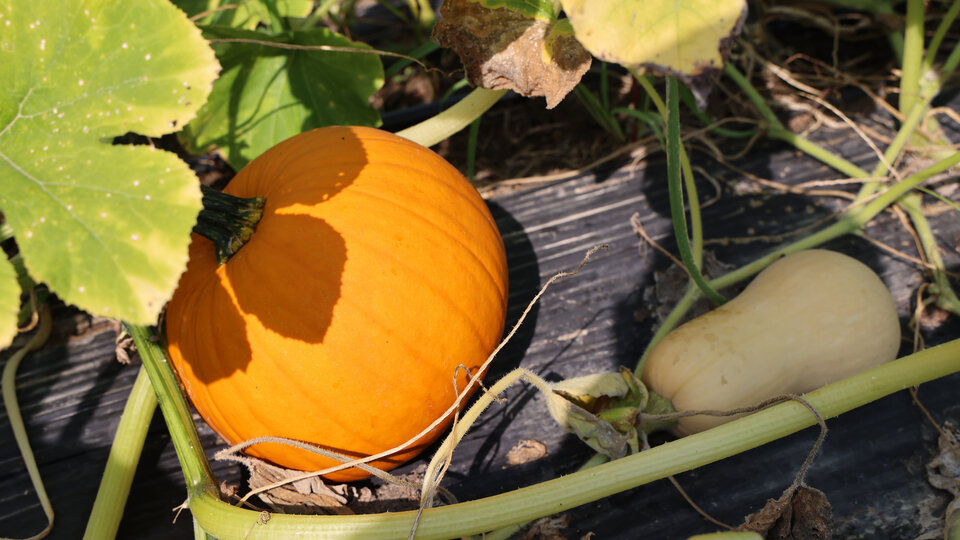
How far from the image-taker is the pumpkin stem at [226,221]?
0.96 m

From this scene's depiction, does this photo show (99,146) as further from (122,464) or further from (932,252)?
(932,252)

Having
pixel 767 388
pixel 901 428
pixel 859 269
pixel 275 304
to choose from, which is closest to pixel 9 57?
pixel 275 304

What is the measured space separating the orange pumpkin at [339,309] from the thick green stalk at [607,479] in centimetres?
14

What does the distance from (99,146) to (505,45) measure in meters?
0.60

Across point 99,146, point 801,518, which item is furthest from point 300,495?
point 801,518

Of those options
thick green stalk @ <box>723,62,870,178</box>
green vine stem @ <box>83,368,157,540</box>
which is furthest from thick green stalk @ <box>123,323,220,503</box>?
thick green stalk @ <box>723,62,870,178</box>

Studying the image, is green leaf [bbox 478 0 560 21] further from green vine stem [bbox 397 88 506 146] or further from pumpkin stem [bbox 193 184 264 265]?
pumpkin stem [bbox 193 184 264 265]

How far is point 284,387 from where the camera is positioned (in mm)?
948

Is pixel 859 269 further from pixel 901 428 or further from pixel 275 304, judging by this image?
pixel 275 304

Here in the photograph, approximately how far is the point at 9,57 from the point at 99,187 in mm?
228

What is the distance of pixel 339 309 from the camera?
0.94 m

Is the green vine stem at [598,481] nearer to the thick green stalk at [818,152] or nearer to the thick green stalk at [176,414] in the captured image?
the thick green stalk at [176,414]

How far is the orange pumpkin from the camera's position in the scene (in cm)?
94

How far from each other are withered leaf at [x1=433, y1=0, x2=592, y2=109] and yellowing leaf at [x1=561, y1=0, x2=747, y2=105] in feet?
0.71
